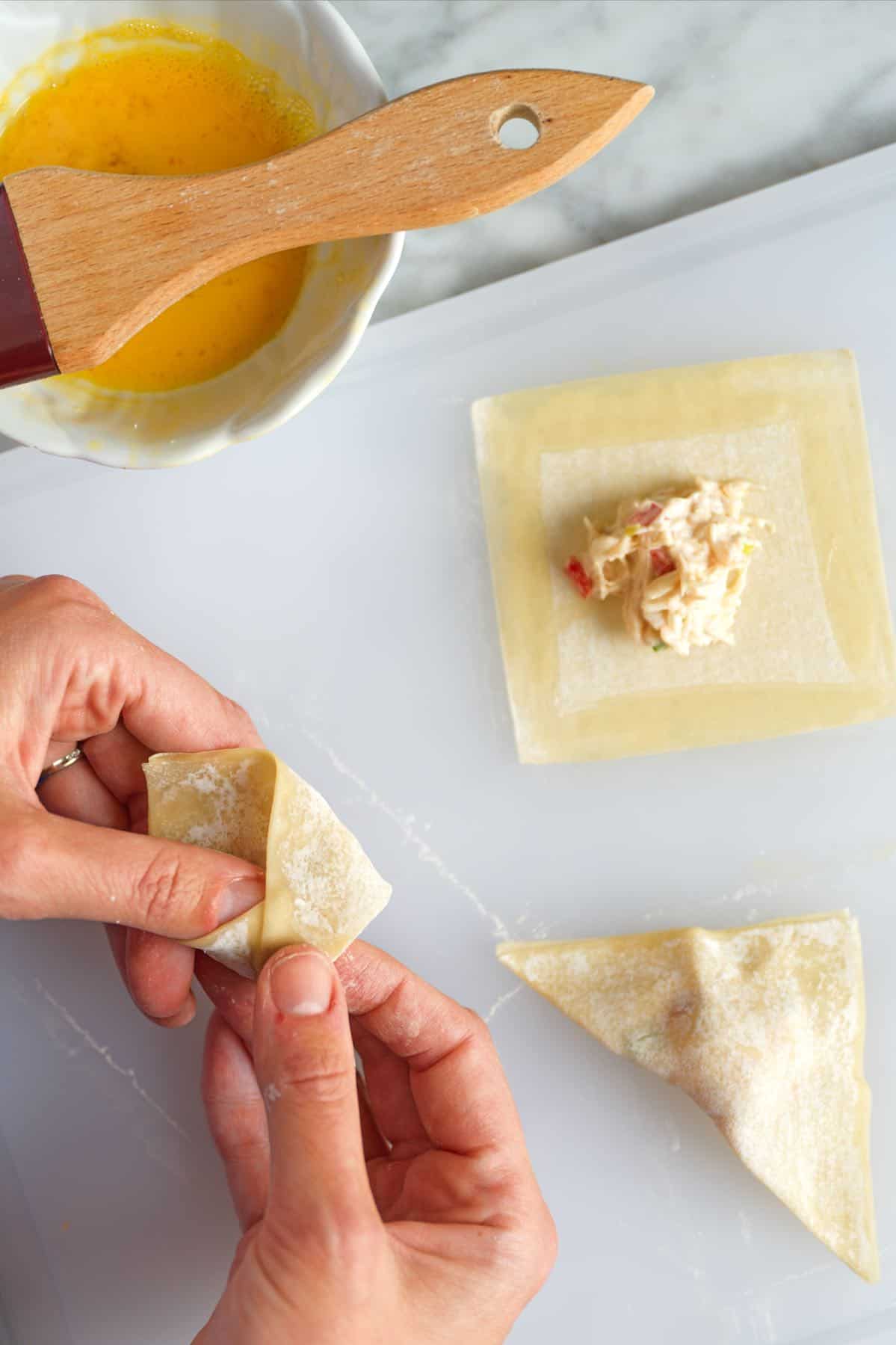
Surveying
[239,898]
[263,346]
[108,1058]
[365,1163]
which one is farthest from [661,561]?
[108,1058]

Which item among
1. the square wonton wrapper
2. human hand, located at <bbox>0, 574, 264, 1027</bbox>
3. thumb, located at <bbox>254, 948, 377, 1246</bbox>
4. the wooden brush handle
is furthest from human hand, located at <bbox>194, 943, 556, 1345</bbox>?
the wooden brush handle

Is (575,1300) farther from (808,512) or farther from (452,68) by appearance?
(452,68)

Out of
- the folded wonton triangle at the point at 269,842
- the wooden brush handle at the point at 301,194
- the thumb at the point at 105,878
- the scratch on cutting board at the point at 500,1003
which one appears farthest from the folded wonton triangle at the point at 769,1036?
the wooden brush handle at the point at 301,194

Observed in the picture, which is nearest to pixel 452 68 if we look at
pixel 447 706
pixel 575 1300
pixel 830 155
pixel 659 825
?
pixel 830 155

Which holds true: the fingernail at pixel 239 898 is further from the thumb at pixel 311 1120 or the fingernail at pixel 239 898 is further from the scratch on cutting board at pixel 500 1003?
the scratch on cutting board at pixel 500 1003

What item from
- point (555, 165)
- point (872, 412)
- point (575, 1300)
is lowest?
point (575, 1300)

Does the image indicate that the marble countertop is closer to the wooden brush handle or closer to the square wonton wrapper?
the square wonton wrapper
